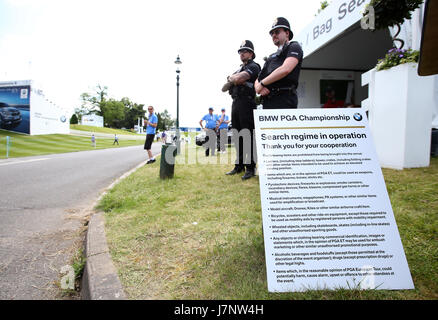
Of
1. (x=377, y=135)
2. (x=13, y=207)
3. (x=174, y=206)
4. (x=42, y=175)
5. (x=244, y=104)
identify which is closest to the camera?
(x=174, y=206)

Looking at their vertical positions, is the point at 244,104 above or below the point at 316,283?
above

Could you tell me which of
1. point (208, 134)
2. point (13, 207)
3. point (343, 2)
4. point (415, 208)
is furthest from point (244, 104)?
point (208, 134)

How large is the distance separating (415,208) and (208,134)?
8366mm

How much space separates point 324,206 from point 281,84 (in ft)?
5.63

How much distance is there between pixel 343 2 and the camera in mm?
7023

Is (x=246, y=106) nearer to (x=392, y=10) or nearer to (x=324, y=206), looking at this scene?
(x=392, y=10)

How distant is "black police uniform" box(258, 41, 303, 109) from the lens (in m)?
2.61

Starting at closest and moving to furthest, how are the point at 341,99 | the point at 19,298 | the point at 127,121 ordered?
the point at 19,298
the point at 341,99
the point at 127,121

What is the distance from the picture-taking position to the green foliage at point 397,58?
442cm

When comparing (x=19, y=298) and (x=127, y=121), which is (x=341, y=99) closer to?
(x=19, y=298)

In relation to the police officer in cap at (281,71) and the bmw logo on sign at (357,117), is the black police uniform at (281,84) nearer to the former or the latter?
the police officer in cap at (281,71)

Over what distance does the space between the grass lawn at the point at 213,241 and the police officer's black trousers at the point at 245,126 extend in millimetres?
723

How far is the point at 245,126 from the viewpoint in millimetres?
4418

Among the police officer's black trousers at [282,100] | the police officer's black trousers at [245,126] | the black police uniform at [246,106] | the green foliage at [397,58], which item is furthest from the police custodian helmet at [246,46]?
the green foliage at [397,58]
